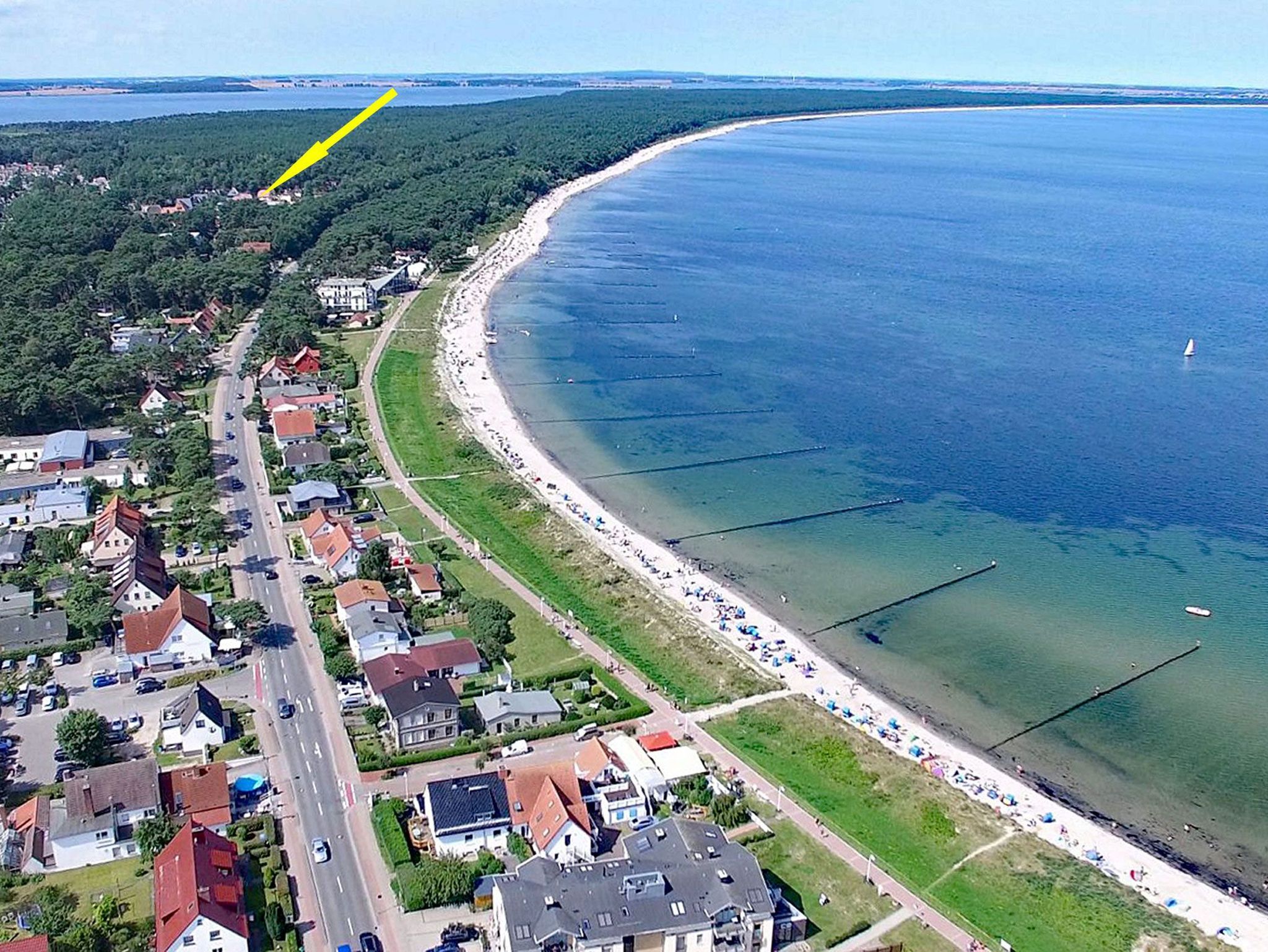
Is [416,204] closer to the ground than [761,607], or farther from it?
farther from it

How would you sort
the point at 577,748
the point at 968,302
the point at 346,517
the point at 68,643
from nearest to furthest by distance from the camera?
the point at 577,748, the point at 68,643, the point at 346,517, the point at 968,302

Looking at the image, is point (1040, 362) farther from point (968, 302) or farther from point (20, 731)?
point (20, 731)

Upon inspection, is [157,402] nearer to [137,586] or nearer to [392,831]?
[137,586]

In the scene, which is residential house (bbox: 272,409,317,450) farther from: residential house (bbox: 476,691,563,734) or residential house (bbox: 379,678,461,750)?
residential house (bbox: 476,691,563,734)

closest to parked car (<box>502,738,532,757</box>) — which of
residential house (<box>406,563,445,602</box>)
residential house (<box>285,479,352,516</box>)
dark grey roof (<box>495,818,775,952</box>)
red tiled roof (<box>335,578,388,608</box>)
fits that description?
dark grey roof (<box>495,818,775,952</box>)

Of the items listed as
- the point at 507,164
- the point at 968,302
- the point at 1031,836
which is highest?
the point at 507,164

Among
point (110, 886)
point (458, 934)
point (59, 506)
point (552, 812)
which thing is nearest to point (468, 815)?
point (552, 812)

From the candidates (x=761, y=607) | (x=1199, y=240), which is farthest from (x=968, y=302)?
(x=761, y=607)
